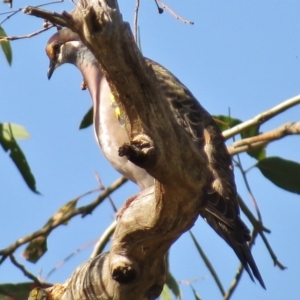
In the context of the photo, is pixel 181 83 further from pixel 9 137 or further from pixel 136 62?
pixel 136 62

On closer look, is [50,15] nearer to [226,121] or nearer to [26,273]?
[26,273]

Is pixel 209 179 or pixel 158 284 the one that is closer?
pixel 209 179

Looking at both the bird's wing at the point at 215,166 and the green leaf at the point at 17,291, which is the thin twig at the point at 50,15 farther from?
the green leaf at the point at 17,291

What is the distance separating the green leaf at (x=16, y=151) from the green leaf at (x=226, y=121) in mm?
1131

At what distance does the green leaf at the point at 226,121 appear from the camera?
16.9 ft

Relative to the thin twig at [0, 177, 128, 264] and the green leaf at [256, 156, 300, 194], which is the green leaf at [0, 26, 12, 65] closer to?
the thin twig at [0, 177, 128, 264]

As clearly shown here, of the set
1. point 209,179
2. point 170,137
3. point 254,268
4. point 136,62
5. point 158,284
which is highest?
point 136,62

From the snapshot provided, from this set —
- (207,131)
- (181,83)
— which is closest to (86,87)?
(181,83)

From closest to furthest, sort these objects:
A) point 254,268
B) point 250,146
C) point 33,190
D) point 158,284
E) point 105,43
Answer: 1. point 105,43
2. point 158,284
3. point 254,268
4. point 250,146
5. point 33,190

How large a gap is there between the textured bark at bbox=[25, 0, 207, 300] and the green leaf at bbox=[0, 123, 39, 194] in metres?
1.63

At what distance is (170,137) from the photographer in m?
2.67

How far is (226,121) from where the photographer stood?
17.4 feet

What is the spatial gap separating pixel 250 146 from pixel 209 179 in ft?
6.26

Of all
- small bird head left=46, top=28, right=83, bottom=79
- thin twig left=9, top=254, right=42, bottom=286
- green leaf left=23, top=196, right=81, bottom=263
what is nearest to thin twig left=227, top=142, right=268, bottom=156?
green leaf left=23, top=196, right=81, bottom=263
